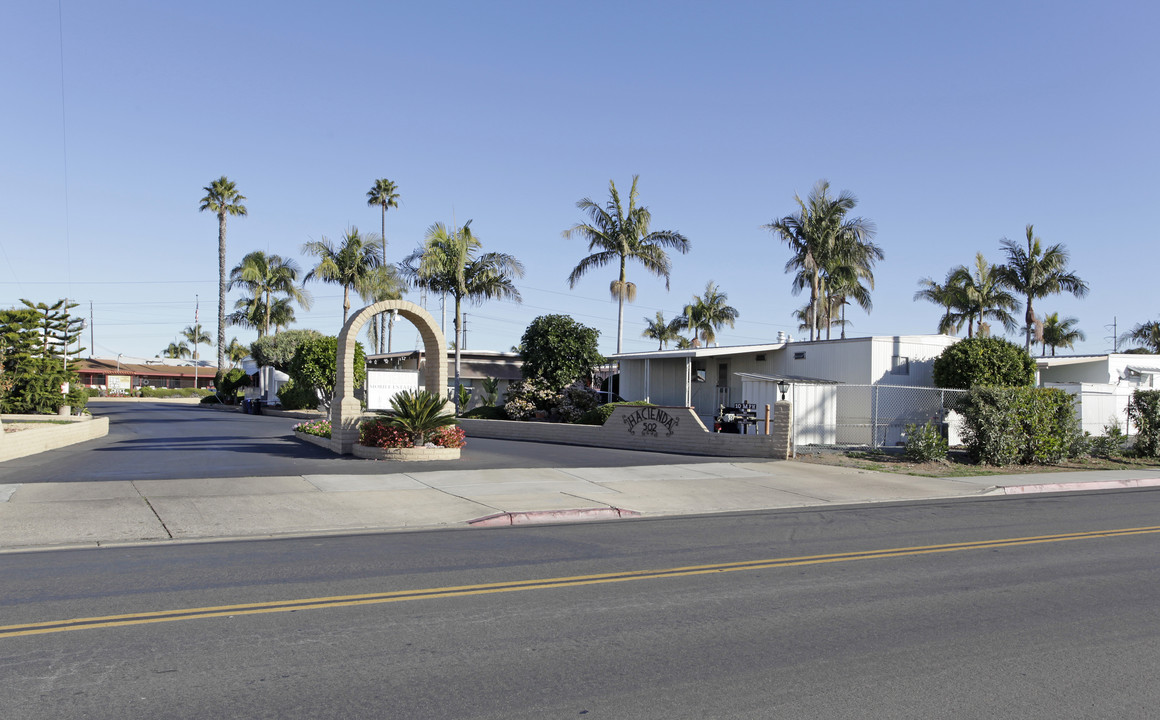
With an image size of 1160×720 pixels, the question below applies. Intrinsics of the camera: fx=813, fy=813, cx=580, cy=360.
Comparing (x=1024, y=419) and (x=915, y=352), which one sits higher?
(x=915, y=352)

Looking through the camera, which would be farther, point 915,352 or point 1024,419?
point 915,352

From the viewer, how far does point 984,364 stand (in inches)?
981

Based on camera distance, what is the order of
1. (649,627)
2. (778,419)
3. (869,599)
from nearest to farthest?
1. (649,627)
2. (869,599)
3. (778,419)

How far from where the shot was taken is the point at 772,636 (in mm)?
5812

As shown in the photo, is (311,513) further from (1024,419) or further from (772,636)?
(1024,419)

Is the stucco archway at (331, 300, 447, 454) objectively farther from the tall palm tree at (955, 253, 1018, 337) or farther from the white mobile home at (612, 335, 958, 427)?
the tall palm tree at (955, 253, 1018, 337)

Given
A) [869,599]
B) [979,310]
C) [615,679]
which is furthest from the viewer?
[979,310]

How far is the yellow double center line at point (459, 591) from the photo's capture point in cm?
593

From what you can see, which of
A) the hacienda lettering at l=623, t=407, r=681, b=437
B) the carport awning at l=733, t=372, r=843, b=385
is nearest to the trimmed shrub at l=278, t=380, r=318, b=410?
the hacienda lettering at l=623, t=407, r=681, b=437

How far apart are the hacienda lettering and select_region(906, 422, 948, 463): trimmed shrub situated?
5735 mm

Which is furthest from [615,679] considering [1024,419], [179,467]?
[1024,419]

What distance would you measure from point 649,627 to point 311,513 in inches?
273

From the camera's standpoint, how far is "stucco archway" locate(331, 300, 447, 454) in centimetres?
1888


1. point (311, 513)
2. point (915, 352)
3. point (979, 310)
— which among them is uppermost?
point (979, 310)
